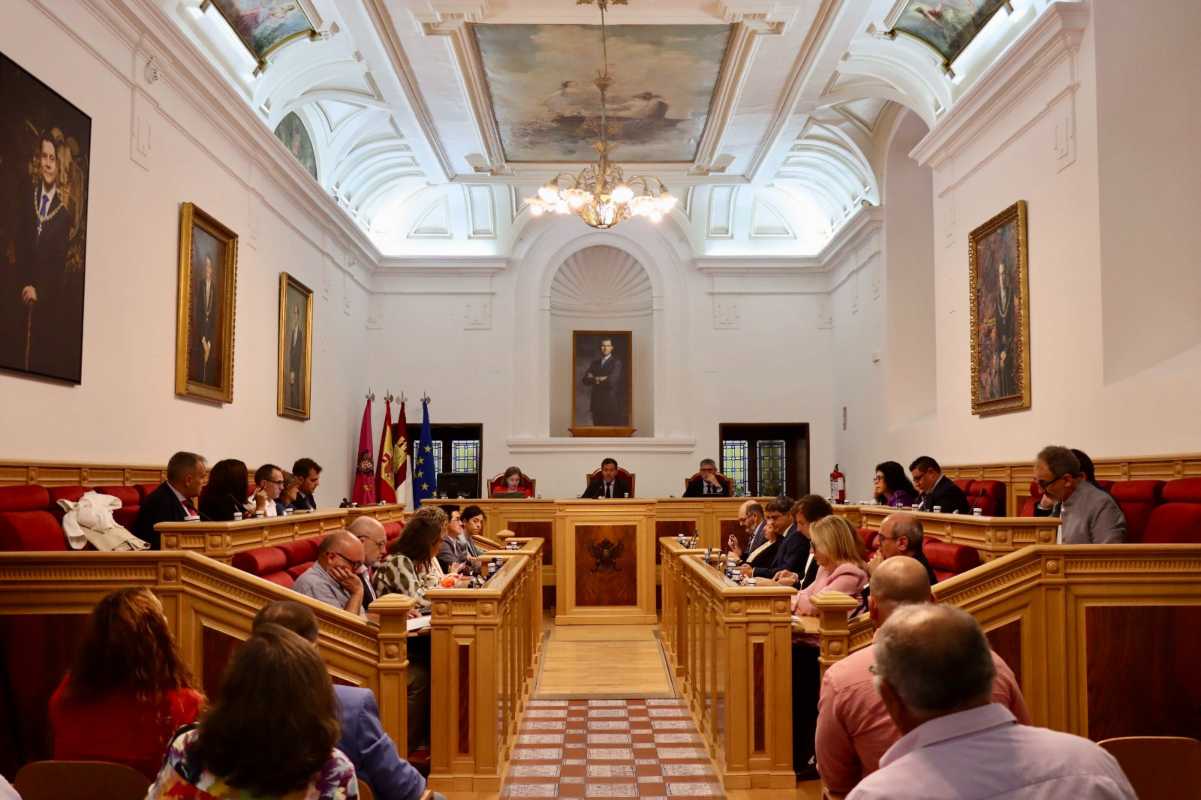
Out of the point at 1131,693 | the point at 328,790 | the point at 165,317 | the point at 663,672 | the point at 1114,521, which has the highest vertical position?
the point at 165,317

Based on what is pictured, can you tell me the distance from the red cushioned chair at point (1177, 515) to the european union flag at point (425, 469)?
10.5 meters

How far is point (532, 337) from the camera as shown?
17.1 meters

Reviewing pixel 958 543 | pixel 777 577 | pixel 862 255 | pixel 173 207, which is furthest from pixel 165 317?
pixel 862 255

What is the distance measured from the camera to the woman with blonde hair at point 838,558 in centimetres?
550

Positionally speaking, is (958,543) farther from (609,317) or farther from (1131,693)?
(609,317)

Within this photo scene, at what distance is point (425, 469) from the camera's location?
15.6 metres

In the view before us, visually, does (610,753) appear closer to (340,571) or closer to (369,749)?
(340,571)

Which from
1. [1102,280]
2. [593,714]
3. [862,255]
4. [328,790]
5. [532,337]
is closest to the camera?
[328,790]

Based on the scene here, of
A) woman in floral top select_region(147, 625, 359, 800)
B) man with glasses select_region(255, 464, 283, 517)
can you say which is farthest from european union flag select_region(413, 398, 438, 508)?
woman in floral top select_region(147, 625, 359, 800)

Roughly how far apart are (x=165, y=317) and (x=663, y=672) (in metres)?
5.15

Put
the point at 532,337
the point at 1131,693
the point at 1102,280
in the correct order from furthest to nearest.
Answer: the point at 532,337 < the point at 1102,280 < the point at 1131,693

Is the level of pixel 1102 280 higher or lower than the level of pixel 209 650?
higher

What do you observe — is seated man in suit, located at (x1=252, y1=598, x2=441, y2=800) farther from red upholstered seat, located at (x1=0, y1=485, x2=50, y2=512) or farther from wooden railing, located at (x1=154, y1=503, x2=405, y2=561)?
red upholstered seat, located at (x1=0, y1=485, x2=50, y2=512)

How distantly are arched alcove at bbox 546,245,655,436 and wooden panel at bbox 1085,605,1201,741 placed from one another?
13.1m
